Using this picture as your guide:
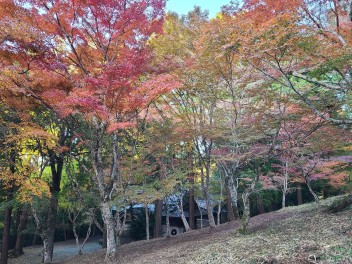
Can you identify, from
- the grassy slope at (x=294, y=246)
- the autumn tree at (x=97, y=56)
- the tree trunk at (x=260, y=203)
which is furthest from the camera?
the tree trunk at (x=260, y=203)

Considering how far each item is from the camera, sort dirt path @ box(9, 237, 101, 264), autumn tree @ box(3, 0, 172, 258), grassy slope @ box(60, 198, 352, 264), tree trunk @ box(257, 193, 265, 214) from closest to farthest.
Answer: grassy slope @ box(60, 198, 352, 264) → autumn tree @ box(3, 0, 172, 258) → dirt path @ box(9, 237, 101, 264) → tree trunk @ box(257, 193, 265, 214)

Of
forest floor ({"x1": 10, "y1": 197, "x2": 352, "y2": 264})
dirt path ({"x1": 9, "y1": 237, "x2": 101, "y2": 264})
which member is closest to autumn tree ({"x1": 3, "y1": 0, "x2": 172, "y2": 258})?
forest floor ({"x1": 10, "y1": 197, "x2": 352, "y2": 264})

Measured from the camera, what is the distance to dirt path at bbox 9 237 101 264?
13812 mm

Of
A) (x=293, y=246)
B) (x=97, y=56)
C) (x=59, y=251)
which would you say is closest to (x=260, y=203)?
(x=59, y=251)

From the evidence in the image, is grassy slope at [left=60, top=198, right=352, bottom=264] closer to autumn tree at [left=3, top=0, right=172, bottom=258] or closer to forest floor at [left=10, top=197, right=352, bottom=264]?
forest floor at [left=10, top=197, right=352, bottom=264]

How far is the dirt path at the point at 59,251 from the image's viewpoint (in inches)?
544

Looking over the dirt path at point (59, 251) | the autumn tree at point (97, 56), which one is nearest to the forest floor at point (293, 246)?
the autumn tree at point (97, 56)

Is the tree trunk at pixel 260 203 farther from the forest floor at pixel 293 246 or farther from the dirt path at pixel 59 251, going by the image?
the forest floor at pixel 293 246

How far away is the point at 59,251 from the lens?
17672 millimetres

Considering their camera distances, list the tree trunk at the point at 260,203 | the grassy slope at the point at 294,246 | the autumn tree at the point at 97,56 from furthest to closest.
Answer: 1. the tree trunk at the point at 260,203
2. the autumn tree at the point at 97,56
3. the grassy slope at the point at 294,246

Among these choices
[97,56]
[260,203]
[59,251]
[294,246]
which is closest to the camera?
[294,246]

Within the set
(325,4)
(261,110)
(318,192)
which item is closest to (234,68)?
(261,110)

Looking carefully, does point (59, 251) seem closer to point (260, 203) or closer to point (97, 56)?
point (260, 203)

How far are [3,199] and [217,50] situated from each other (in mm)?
9743
